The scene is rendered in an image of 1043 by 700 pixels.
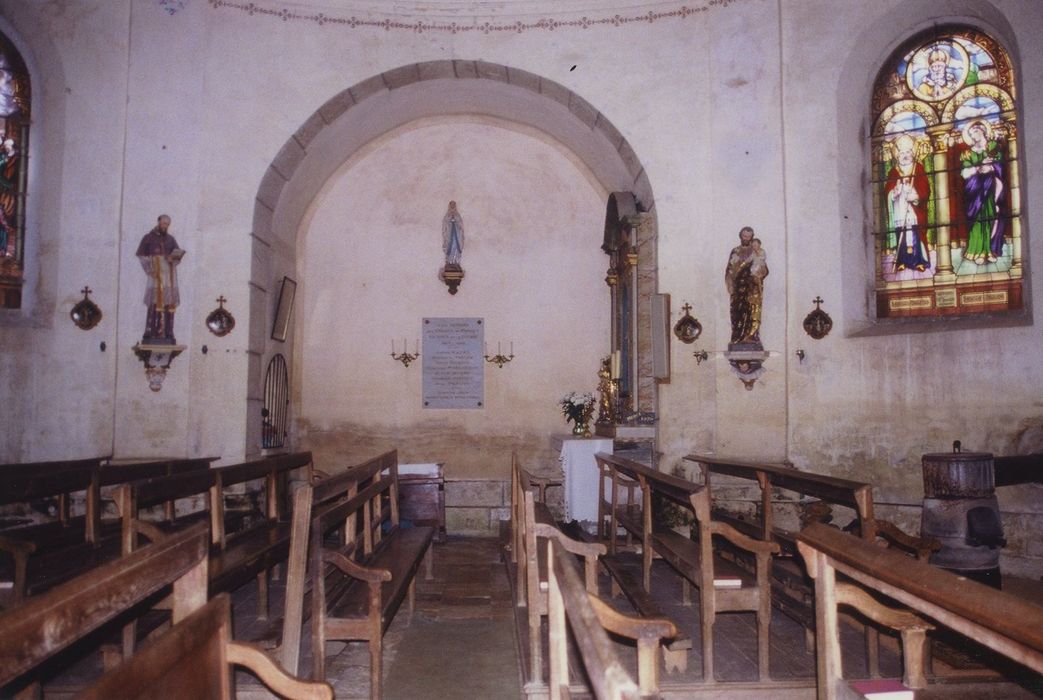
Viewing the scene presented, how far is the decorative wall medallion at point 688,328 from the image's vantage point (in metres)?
7.17

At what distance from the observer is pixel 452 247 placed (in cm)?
905

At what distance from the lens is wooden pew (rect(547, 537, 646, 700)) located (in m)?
1.23

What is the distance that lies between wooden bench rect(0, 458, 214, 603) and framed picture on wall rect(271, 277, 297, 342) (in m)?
3.05

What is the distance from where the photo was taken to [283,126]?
761cm

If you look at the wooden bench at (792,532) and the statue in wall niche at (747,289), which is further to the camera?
the statue in wall niche at (747,289)

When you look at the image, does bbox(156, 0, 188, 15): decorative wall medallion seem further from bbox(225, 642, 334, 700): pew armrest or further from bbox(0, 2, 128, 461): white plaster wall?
bbox(225, 642, 334, 700): pew armrest

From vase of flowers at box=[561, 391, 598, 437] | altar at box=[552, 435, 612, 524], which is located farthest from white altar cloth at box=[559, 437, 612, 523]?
vase of flowers at box=[561, 391, 598, 437]

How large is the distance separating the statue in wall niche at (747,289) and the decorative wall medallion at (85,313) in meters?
5.90

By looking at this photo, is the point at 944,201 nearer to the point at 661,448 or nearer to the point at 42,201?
the point at 661,448

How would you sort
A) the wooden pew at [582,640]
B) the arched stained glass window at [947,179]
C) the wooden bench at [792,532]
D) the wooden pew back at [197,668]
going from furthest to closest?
the arched stained glass window at [947,179] < the wooden bench at [792,532] < the wooden pew back at [197,668] < the wooden pew at [582,640]

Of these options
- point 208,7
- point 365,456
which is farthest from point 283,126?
point 365,456

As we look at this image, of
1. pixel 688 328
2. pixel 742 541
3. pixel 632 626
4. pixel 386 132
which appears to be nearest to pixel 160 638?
pixel 632 626

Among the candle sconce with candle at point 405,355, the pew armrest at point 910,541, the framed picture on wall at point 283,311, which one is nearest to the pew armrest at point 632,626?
the pew armrest at point 910,541

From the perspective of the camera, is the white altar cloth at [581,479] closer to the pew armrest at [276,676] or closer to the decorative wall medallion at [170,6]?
the pew armrest at [276,676]
